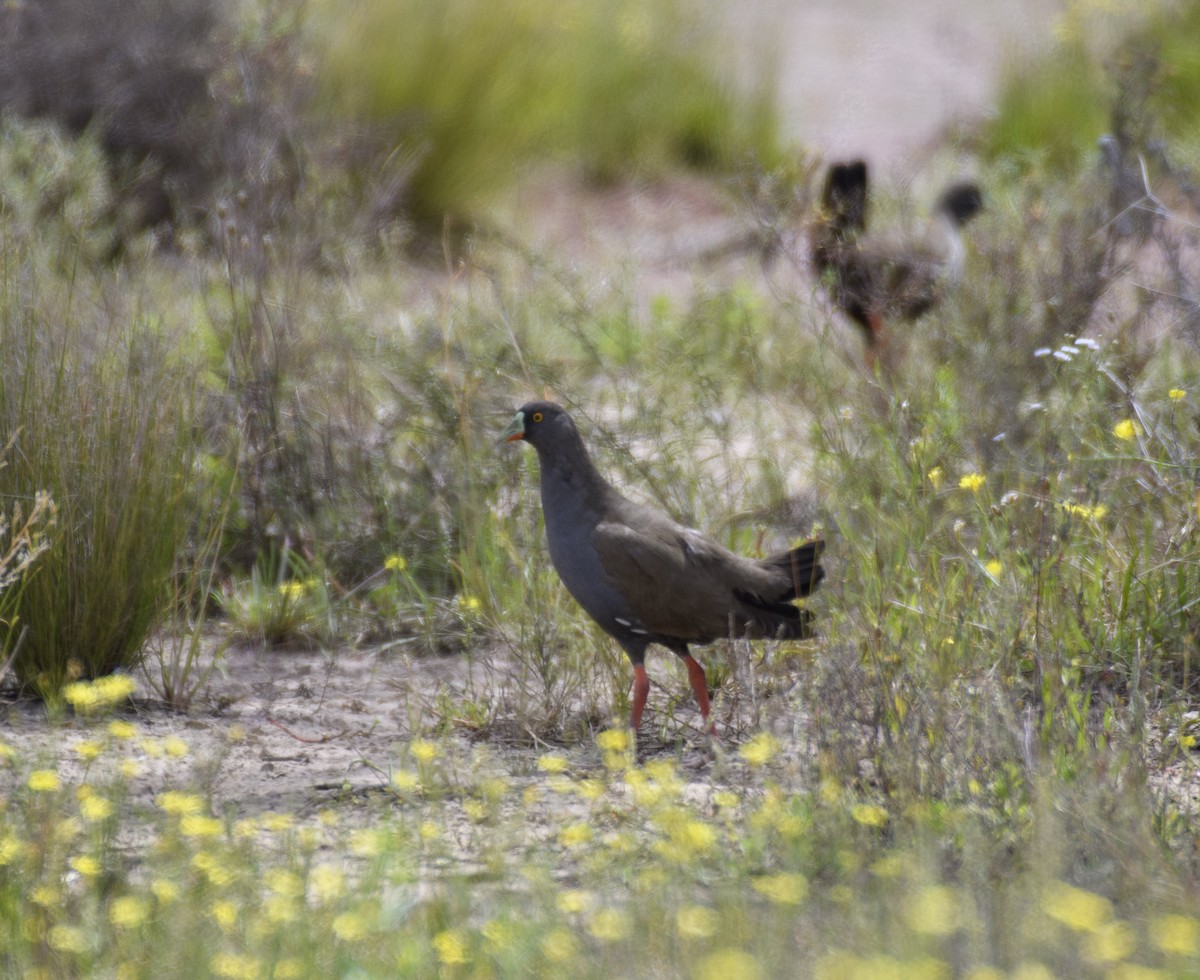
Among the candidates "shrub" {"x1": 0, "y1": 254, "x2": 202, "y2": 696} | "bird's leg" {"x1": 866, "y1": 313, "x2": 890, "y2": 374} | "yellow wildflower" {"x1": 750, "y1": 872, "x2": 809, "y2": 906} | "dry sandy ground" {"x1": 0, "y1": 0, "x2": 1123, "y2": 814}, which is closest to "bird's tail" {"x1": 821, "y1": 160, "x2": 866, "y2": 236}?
"dry sandy ground" {"x1": 0, "y1": 0, "x2": 1123, "y2": 814}

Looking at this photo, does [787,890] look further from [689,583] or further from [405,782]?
[689,583]

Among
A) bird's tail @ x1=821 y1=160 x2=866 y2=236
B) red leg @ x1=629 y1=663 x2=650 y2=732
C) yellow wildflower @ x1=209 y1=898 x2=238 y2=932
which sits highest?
bird's tail @ x1=821 y1=160 x2=866 y2=236

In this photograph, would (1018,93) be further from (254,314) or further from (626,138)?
(254,314)

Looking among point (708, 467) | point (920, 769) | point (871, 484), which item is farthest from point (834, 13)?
point (920, 769)

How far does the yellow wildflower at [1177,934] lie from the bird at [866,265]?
10.1 ft

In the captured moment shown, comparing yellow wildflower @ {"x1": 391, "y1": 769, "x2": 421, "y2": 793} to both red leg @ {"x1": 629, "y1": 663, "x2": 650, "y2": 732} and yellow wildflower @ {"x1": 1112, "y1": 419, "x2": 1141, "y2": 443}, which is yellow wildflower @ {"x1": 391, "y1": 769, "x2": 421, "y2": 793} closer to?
red leg @ {"x1": 629, "y1": 663, "x2": 650, "y2": 732}

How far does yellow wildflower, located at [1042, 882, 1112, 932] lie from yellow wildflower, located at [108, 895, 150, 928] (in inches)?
56.6

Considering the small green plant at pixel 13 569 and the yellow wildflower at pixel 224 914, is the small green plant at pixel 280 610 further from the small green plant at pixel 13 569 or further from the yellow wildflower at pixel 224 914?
the yellow wildflower at pixel 224 914

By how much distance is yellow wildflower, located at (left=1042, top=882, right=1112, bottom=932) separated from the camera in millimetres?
2209

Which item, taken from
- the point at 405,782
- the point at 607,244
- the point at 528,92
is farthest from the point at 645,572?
the point at 528,92

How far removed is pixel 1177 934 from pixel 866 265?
4.11 metres

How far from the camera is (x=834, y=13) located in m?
17.3

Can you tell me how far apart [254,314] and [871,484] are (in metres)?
2.15

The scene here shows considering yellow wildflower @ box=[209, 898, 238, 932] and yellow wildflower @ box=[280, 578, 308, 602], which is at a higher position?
yellow wildflower @ box=[209, 898, 238, 932]
